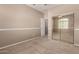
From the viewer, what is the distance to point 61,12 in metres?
2.17

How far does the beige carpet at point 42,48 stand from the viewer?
2.05 m

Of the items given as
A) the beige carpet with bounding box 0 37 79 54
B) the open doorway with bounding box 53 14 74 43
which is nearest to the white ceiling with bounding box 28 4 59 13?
the open doorway with bounding box 53 14 74 43

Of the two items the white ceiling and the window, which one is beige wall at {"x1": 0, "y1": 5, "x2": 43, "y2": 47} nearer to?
the white ceiling

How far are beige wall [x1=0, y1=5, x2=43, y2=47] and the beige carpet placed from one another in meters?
0.14

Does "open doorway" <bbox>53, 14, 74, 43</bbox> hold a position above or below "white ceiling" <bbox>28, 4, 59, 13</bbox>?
below

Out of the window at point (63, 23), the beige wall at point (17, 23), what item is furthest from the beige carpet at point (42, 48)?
the window at point (63, 23)

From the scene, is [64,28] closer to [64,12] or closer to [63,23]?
[63,23]

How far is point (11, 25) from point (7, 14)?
0.79 feet

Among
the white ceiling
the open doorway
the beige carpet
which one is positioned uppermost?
the white ceiling

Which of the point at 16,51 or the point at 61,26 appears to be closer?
the point at 16,51

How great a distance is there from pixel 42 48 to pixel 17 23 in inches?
29.2

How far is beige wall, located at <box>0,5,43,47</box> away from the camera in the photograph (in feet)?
6.70
